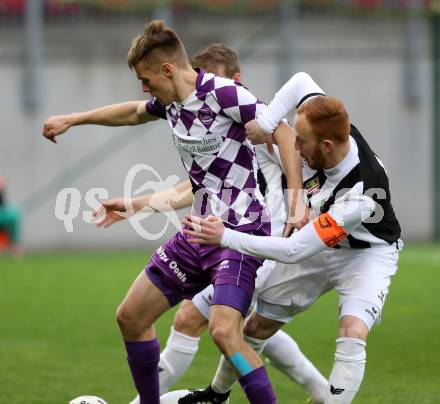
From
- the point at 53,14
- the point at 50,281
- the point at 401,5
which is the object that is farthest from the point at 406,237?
the point at 50,281

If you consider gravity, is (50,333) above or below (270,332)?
below

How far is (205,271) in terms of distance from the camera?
17.3ft

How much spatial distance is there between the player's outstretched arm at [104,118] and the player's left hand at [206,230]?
0.94 metres

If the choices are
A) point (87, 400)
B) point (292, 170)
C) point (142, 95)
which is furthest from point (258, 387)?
point (142, 95)

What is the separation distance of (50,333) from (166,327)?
1.02 m

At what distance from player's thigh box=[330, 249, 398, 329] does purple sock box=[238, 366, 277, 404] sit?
530mm

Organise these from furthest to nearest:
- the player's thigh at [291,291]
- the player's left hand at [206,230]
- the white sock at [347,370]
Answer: the player's thigh at [291,291]
the white sock at [347,370]
the player's left hand at [206,230]

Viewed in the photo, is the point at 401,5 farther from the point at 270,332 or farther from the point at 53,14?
the point at 270,332

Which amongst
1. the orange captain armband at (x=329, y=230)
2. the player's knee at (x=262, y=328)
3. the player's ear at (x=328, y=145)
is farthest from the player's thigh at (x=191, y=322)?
the player's ear at (x=328, y=145)

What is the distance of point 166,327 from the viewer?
9.48 m

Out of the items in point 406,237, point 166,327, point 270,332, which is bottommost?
point 406,237

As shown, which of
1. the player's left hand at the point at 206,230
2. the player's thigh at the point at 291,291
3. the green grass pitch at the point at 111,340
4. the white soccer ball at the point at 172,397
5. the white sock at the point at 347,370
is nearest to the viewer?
the player's left hand at the point at 206,230

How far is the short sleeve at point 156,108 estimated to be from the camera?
18.2 ft

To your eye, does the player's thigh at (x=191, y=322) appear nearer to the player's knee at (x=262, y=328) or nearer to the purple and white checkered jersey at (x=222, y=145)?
the player's knee at (x=262, y=328)
